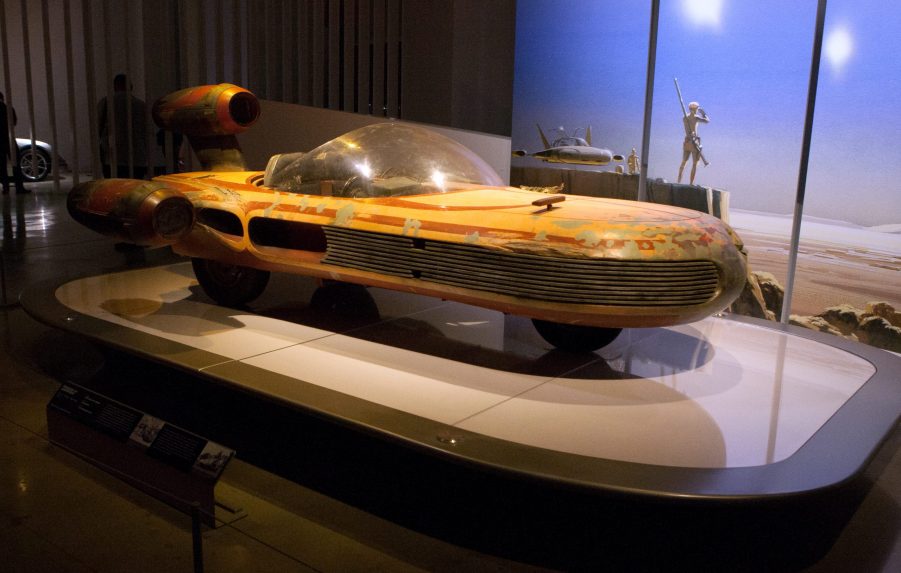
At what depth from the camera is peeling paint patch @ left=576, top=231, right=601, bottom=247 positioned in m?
2.98

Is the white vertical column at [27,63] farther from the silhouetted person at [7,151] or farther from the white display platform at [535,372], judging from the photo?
the white display platform at [535,372]

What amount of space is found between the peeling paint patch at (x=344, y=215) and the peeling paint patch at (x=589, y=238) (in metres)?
1.20

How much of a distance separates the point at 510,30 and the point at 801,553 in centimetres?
666

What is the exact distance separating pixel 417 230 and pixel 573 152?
2.90 meters

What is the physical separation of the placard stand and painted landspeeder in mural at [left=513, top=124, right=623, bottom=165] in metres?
4.06

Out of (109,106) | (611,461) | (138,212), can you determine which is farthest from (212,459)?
(109,106)

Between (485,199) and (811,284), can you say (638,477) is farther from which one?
(811,284)

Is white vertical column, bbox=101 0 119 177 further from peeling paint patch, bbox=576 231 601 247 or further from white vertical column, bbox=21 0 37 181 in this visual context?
peeling paint patch, bbox=576 231 601 247

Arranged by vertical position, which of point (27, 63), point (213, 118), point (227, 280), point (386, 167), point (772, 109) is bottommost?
point (227, 280)

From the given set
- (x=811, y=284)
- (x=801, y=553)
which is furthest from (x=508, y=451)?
(x=811, y=284)

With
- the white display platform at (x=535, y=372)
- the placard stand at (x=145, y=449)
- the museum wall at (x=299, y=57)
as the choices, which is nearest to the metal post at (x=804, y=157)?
the white display platform at (x=535, y=372)

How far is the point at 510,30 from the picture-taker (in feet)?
26.3

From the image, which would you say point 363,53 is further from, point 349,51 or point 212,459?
point 212,459

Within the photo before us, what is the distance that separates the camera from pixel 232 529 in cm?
260
